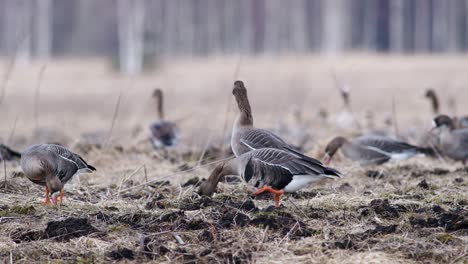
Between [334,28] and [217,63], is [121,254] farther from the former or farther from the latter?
[334,28]

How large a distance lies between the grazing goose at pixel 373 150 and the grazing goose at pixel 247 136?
92.8 inches

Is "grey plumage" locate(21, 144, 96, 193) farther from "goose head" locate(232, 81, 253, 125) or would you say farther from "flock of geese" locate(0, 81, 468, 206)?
"goose head" locate(232, 81, 253, 125)

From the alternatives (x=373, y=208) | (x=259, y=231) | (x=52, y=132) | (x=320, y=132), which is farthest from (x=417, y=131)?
(x=259, y=231)

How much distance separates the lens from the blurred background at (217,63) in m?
21.6

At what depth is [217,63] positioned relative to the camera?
1876 inches

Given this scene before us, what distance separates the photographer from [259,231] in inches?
256

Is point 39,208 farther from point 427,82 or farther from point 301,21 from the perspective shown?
point 301,21

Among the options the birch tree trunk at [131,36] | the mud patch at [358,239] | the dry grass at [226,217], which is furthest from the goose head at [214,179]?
the birch tree trunk at [131,36]

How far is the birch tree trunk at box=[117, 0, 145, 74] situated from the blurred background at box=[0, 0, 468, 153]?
0.36 feet

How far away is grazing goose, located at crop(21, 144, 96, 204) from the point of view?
296 inches

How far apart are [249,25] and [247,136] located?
60.9 m

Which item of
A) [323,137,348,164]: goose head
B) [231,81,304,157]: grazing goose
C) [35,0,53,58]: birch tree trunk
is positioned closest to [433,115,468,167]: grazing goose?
[323,137,348,164]: goose head

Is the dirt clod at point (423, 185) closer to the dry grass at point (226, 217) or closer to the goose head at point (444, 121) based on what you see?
the dry grass at point (226, 217)

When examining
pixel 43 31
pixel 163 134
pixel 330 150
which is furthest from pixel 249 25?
pixel 330 150
